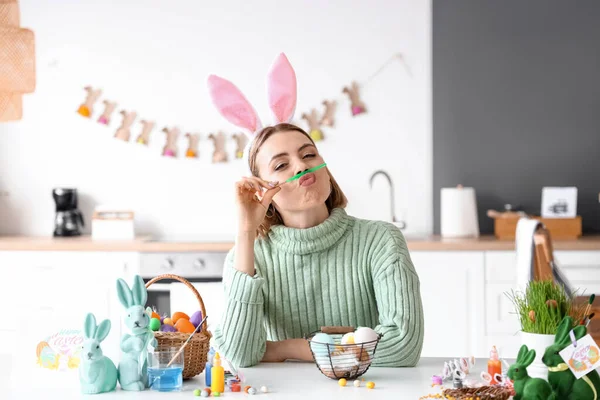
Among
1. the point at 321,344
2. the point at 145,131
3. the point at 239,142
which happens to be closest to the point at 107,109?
the point at 145,131

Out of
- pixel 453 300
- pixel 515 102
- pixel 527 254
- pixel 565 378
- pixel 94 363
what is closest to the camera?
pixel 565 378

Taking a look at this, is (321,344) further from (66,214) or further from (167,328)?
(66,214)

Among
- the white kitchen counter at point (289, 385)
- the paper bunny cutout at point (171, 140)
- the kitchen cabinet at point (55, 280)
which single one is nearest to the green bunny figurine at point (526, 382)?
the white kitchen counter at point (289, 385)

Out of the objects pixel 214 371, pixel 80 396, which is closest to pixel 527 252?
pixel 214 371

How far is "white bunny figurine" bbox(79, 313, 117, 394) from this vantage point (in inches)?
66.7

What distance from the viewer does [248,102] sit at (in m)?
2.29

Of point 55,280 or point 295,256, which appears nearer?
point 295,256

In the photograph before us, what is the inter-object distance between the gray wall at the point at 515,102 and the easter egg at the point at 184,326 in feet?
9.30

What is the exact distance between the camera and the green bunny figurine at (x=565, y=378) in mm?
1462

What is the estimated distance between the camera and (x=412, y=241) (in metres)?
4.04

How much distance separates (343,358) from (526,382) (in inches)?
16.3

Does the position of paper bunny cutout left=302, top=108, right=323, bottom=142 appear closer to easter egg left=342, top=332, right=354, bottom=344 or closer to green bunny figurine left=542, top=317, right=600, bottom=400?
easter egg left=342, top=332, right=354, bottom=344

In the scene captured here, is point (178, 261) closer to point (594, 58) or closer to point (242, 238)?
point (242, 238)

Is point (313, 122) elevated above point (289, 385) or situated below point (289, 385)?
above
